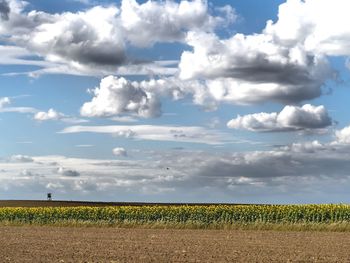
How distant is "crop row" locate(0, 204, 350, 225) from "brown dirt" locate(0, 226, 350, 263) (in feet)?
31.9

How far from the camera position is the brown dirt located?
28.5 metres

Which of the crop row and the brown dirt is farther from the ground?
the crop row

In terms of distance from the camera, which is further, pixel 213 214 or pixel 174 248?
pixel 213 214

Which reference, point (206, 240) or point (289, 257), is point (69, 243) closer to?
point (206, 240)

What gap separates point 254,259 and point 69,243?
39.4 feet

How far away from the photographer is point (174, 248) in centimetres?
3272

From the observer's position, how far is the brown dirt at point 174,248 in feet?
93.6

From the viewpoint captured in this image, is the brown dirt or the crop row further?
the crop row

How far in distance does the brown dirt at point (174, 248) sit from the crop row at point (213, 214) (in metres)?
9.71

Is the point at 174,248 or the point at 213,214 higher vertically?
the point at 213,214

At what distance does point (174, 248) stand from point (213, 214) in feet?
72.8

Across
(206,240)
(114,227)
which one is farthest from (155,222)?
(206,240)

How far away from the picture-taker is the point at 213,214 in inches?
2152

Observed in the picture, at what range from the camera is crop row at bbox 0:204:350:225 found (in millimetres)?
53281
